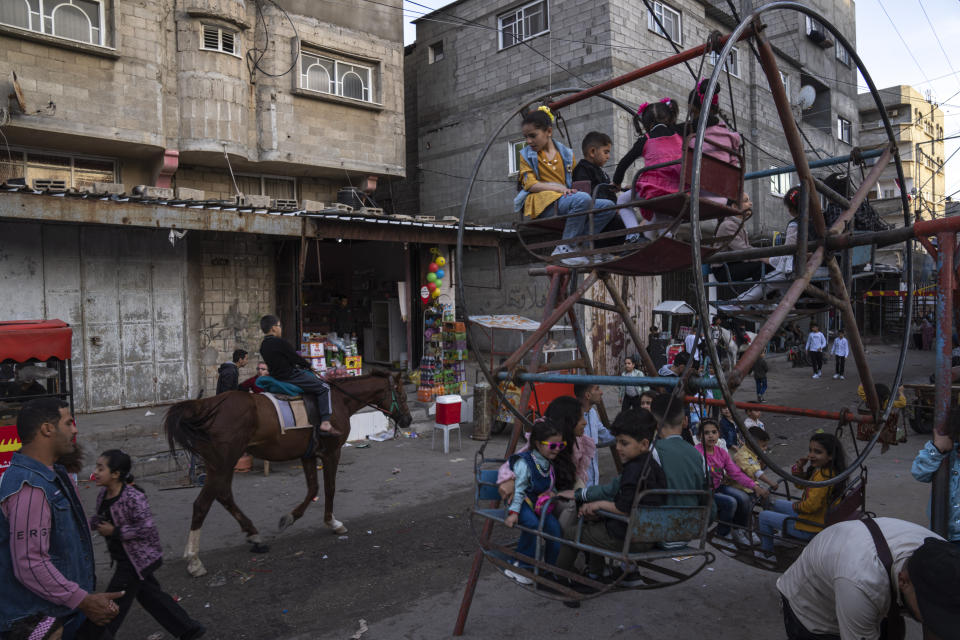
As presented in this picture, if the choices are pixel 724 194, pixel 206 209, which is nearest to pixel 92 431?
pixel 206 209

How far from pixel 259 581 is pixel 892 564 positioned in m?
4.97

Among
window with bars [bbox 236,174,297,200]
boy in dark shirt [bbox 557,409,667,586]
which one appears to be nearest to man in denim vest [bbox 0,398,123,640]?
boy in dark shirt [bbox 557,409,667,586]

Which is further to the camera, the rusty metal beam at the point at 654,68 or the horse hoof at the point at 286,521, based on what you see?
the horse hoof at the point at 286,521

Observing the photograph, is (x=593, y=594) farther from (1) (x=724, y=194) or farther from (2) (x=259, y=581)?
(2) (x=259, y=581)

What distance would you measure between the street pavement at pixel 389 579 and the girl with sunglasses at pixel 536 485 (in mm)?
938

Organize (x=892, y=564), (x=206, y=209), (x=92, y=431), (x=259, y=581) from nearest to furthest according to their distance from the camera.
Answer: (x=892, y=564), (x=259, y=581), (x=92, y=431), (x=206, y=209)

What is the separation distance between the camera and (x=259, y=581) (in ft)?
18.6

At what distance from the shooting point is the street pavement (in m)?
4.79

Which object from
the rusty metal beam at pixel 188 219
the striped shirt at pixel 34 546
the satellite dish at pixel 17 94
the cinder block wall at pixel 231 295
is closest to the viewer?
the striped shirt at pixel 34 546

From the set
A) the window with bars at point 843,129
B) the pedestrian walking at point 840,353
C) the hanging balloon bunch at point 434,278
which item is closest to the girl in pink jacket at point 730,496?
the hanging balloon bunch at point 434,278

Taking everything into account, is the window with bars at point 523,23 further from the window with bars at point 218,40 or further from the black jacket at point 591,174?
the black jacket at point 591,174

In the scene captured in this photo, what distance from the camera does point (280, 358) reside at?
7160 millimetres

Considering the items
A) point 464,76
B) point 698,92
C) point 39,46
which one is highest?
point 464,76

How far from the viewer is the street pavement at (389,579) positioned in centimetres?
479
